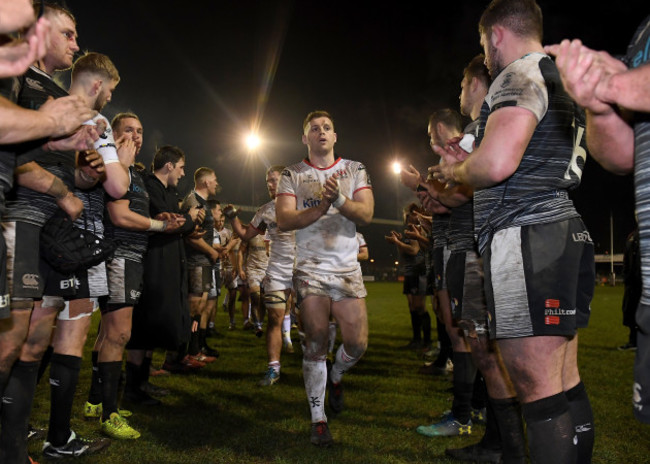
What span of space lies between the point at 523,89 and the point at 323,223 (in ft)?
8.76

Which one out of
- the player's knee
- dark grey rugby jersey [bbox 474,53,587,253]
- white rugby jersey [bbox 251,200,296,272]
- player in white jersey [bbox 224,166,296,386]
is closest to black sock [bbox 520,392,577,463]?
dark grey rugby jersey [bbox 474,53,587,253]

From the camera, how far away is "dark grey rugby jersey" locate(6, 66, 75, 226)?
2.74 metres

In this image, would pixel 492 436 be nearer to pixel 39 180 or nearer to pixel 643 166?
pixel 643 166

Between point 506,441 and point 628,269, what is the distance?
24.6ft

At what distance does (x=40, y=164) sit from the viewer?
3.04 m

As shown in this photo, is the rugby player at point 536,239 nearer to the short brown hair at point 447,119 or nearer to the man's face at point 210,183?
the short brown hair at point 447,119

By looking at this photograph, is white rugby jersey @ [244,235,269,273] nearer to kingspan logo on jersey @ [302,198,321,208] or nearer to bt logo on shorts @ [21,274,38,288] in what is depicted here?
kingspan logo on jersey @ [302,198,321,208]

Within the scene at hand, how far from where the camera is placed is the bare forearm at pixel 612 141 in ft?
5.78

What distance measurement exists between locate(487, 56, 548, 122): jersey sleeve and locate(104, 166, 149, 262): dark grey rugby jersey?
11.3ft

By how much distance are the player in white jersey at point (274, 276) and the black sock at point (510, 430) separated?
11.9 feet

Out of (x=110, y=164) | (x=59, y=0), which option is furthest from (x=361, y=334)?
(x=59, y=0)

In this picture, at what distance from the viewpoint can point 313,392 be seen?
4.32m

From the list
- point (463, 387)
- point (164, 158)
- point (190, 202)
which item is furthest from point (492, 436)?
point (190, 202)

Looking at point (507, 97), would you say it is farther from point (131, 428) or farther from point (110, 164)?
point (131, 428)
